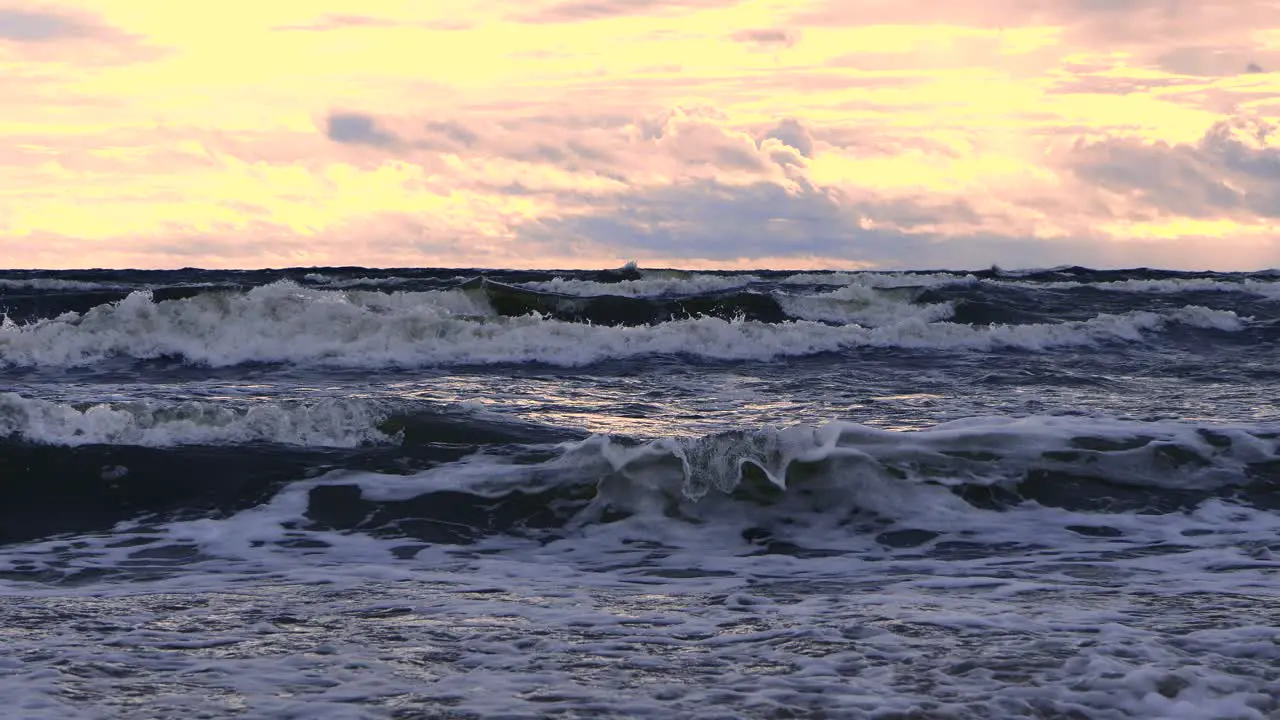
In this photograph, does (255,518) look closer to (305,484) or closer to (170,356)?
(305,484)

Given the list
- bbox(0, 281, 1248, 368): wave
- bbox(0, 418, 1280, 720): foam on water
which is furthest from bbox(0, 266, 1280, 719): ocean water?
bbox(0, 281, 1248, 368): wave

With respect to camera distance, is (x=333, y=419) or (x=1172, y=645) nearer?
(x=1172, y=645)

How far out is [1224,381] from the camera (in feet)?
46.0

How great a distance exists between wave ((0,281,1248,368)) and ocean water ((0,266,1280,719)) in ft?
0.45

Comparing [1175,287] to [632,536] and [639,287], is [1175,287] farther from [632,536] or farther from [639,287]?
[632,536]

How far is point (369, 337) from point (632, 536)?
993 centimetres

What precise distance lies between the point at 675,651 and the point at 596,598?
3.42ft

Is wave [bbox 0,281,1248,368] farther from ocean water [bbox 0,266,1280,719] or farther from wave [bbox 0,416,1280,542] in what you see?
Answer: wave [bbox 0,416,1280,542]

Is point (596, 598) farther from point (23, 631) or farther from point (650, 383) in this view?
point (650, 383)

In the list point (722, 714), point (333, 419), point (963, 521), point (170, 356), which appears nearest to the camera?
point (722, 714)

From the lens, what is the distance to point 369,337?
54.8 ft

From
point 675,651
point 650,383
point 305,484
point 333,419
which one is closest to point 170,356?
point 650,383

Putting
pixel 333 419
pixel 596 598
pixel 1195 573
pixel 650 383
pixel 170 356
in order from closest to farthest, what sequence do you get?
1. pixel 596 598
2. pixel 1195 573
3. pixel 333 419
4. pixel 650 383
5. pixel 170 356

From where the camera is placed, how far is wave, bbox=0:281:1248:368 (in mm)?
16250
